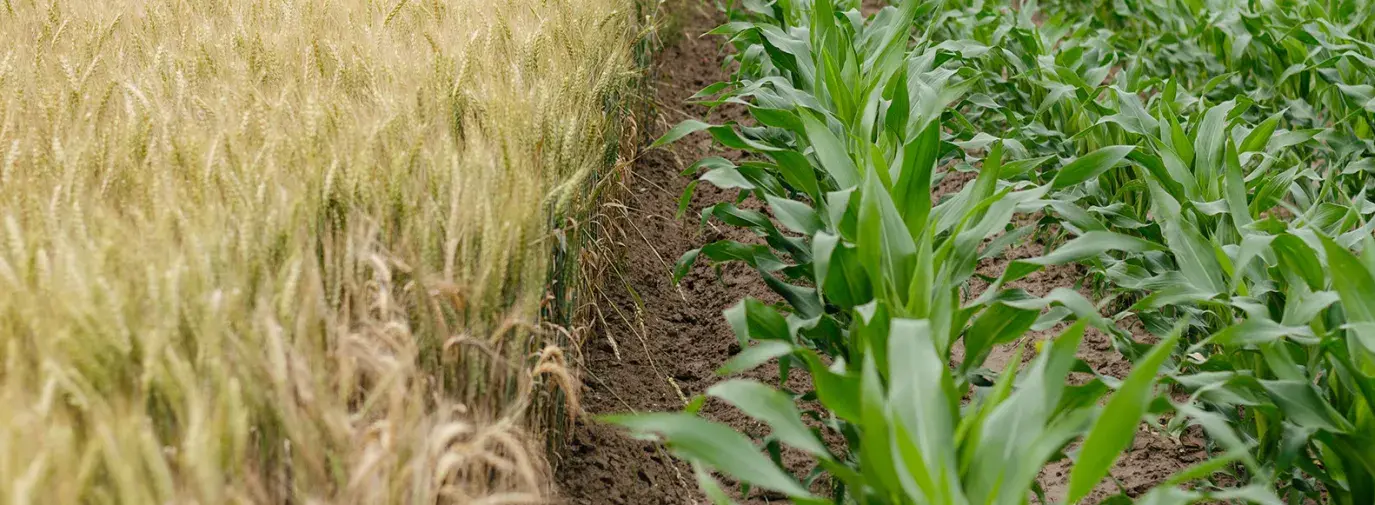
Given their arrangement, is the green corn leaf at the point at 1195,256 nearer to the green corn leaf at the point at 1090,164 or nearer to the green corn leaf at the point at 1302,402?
the green corn leaf at the point at 1090,164

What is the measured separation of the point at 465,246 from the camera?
1.27m

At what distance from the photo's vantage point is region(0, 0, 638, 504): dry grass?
0.95m

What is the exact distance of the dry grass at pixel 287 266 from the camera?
95 centimetres

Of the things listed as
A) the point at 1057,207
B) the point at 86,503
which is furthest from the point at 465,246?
the point at 1057,207

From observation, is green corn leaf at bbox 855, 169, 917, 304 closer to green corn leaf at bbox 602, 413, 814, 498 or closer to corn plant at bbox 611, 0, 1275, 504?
corn plant at bbox 611, 0, 1275, 504

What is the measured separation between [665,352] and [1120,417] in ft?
5.15

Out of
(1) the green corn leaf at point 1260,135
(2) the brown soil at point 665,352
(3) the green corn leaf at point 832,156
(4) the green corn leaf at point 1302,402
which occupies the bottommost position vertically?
(2) the brown soil at point 665,352

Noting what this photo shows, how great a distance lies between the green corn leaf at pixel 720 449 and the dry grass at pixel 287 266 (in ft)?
0.57

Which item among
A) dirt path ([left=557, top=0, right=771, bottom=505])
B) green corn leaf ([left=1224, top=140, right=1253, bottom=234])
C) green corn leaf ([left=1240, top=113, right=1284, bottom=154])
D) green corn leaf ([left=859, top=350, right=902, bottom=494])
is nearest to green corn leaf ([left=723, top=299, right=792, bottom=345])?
dirt path ([left=557, top=0, right=771, bottom=505])

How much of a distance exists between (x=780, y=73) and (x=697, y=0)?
3.00 metres

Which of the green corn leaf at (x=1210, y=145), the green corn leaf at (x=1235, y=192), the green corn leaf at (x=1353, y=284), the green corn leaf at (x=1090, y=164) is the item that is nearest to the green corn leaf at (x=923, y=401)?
the green corn leaf at (x=1353, y=284)

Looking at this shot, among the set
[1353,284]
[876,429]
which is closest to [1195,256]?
[1353,284]

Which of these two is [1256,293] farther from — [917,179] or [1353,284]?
[917,179]

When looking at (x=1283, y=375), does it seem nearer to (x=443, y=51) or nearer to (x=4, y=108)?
(x=443, y=51)
